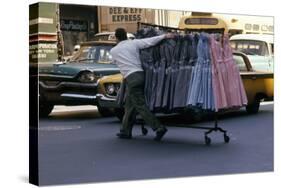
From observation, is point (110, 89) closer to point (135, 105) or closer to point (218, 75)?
point (135, 105)

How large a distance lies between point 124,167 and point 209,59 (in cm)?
193

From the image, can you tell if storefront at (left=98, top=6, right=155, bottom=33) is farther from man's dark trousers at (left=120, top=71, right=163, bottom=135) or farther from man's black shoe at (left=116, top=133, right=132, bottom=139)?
man's black shoe at (left=116, top=133, right=132, bottom=139)

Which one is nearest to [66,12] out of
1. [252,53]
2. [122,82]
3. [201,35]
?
[122,82]

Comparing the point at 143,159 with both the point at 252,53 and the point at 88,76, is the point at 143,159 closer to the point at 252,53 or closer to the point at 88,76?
the point at 88,76

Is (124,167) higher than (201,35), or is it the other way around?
(201,35)

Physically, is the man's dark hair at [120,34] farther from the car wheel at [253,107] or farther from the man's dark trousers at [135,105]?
the car wheel at [253,107]

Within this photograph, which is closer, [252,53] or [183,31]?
[183,31]

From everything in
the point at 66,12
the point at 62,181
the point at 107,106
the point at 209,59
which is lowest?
the point at 62,181

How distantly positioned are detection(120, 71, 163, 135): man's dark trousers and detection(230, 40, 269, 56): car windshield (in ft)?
5.36

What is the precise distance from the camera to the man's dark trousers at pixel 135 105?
8556 millimetres

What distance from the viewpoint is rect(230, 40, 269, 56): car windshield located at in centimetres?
936

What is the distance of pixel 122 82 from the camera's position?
28.0 feet

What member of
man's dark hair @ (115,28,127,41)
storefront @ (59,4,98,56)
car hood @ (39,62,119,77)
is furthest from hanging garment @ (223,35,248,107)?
storefront @ (59,4,98,56)

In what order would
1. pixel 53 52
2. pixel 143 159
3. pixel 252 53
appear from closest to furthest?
1. pixel 53 52
2. pixel 143 159
3. pixel 252 53
